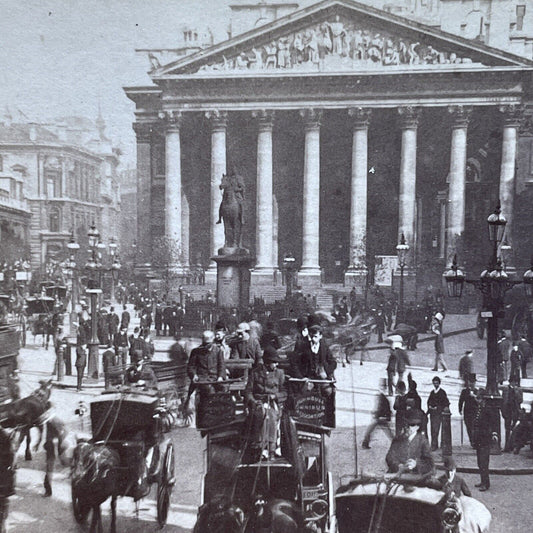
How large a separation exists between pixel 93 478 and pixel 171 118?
16723 millimetres

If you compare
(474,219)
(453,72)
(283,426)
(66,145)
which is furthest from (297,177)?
(283,426)

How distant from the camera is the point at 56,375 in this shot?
1339cm

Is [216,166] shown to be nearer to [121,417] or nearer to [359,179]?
[359,179]

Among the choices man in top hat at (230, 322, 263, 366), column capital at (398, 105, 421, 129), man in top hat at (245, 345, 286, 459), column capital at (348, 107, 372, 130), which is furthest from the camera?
column capital at (348, 107, 372, 130)

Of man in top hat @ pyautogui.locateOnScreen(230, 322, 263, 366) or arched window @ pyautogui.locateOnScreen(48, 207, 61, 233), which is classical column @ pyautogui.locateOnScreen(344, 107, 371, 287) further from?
arched window @ pyautogui.locateOnScreen(48, 207, 61, 233)

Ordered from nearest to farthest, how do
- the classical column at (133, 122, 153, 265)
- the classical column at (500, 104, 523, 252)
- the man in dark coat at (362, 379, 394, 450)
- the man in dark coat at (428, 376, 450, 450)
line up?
the man in dark coat at (428, 376, 450, 450)
the man in dark coat at (362, 379, 394, 450)
the classical column at (500, 104, 523, 252)
the classical column at (133, 122, 153, 265)

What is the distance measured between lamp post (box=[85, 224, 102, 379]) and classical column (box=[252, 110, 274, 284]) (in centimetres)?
1159

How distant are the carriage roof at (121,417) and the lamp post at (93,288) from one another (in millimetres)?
5744

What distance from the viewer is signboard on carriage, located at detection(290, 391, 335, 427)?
7324 mm

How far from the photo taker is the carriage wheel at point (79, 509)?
22.1 ft

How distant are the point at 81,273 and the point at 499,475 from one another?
10537 millimetres

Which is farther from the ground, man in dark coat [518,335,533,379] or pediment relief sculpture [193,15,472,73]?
pediment relief sculpture [193,15,472,73]

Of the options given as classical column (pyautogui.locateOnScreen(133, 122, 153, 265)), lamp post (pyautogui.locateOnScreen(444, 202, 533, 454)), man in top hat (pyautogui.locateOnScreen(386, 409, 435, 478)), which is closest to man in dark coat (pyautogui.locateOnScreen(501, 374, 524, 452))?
lamp post (pyautogui.locateOnScreen(444, 202, 533, 454))

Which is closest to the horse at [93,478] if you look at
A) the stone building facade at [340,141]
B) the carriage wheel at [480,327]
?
the stone building facade at [340,141]
